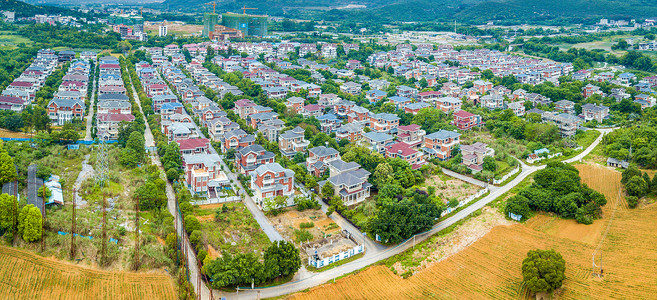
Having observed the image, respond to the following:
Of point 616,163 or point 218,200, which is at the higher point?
point 616,163

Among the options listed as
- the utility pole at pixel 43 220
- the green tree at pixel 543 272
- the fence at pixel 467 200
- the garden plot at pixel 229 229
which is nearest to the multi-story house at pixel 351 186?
the fence at pixel 467 200

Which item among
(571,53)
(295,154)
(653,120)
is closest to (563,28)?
(571,53)

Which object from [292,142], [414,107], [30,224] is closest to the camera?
[30,224]

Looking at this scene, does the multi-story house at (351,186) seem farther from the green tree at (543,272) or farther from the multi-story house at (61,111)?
the multi-story house at (61,111)

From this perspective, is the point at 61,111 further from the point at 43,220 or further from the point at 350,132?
the point at 350,132

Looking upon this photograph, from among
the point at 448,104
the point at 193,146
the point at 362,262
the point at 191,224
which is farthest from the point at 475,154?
the point at 191,224
